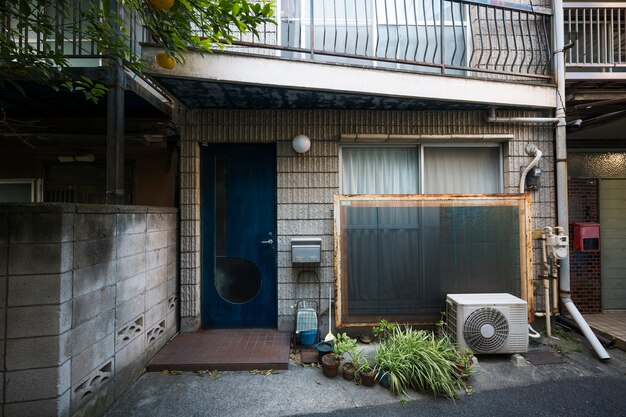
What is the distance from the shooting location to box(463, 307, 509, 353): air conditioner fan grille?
3414 mm

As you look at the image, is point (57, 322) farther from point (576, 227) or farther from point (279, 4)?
point (576, 227)

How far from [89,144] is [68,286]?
9.60ft

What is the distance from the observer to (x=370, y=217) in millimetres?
3986

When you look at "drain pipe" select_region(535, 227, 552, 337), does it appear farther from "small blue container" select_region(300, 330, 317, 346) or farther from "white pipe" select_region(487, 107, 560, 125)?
"small blue container" select_region(300, 330, 317, 346)

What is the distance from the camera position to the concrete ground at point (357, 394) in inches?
105

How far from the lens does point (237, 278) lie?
432cm

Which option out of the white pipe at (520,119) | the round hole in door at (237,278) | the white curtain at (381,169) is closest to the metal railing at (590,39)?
the white pipe at (520,119)

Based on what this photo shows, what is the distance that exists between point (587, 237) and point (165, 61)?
6.21m

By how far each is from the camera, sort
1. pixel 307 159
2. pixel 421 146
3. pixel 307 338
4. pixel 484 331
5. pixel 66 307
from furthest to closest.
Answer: pixel 421 146, pixel 307 159, pixel 307 338, pixel 484 331, pixel 66 307

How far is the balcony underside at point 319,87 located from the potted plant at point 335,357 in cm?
292

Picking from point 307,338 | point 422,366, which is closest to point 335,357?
point 307,338

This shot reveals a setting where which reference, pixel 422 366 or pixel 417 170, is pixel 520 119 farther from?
pixel 422 366

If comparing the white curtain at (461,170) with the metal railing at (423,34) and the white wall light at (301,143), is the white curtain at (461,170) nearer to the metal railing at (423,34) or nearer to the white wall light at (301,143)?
the metal railing at (423,34)

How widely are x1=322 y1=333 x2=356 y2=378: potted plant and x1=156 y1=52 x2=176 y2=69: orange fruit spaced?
3.45 meters
